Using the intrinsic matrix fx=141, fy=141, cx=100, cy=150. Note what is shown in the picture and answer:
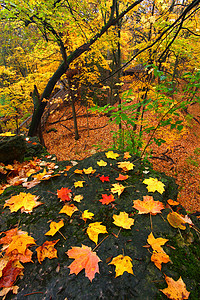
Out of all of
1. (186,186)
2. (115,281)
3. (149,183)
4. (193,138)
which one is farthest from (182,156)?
(115,281)

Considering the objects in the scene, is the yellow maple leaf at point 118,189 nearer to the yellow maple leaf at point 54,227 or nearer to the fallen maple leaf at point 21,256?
the yellow maple leaf at point 54,227

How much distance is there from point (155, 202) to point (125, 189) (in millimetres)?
350

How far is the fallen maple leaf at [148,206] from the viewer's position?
4.39ft

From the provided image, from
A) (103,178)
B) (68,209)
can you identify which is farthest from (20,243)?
(103,178)

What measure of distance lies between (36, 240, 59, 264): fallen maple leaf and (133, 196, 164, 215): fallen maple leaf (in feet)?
2.62

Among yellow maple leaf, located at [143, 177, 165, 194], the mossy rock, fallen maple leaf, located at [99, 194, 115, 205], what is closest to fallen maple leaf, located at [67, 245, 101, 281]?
the mossy rock

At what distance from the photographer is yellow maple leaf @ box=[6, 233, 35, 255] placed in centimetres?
106

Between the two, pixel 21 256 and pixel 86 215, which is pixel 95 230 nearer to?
pixel 86 215

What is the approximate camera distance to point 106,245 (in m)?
1.10

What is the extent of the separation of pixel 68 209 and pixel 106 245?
20.5 inches

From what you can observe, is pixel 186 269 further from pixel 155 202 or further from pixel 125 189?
pixel 125 189

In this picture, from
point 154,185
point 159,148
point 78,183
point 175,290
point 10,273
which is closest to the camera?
point 175,290

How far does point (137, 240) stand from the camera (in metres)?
1.12

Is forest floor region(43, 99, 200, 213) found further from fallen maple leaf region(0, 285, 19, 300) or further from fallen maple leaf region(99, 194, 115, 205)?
fallen maple leaf region(0, 285, 19, 300)
